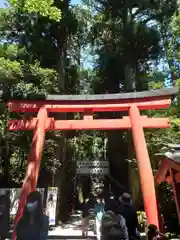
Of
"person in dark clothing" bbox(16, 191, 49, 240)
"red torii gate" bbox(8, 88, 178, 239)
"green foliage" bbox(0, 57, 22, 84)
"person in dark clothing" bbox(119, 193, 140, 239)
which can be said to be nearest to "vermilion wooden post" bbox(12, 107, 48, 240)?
"red torii gate" bbox(8, 88, 178, 239)

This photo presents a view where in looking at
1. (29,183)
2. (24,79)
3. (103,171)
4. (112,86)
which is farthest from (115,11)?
(29,183)

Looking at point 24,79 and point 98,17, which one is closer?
point 24,79

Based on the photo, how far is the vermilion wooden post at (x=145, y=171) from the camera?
8303 mm

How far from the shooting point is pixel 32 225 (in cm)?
362

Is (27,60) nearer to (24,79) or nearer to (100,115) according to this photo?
(24,79)

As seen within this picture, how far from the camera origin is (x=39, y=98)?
11.0 metres

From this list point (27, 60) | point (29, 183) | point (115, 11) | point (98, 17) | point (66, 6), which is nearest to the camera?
point (29, 183)

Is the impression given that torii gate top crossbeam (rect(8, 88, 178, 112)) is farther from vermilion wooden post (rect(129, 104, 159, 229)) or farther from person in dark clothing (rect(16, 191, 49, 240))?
person in dark clothing (rect(16, 191, 49, 240))

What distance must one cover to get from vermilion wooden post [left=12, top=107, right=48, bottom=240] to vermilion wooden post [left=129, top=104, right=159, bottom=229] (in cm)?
320

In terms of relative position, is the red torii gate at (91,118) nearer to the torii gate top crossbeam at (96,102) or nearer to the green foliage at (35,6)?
the torii gate top crossbeam at (96,102)

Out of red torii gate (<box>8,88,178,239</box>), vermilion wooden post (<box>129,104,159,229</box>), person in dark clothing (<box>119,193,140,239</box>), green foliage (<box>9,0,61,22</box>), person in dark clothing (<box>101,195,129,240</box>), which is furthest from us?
red torii gate (<box>8,88,178,239</box>)

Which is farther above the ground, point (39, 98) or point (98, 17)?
point (98, 17)

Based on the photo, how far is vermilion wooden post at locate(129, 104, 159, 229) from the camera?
27.2ft

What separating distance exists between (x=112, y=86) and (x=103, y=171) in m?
5.36
